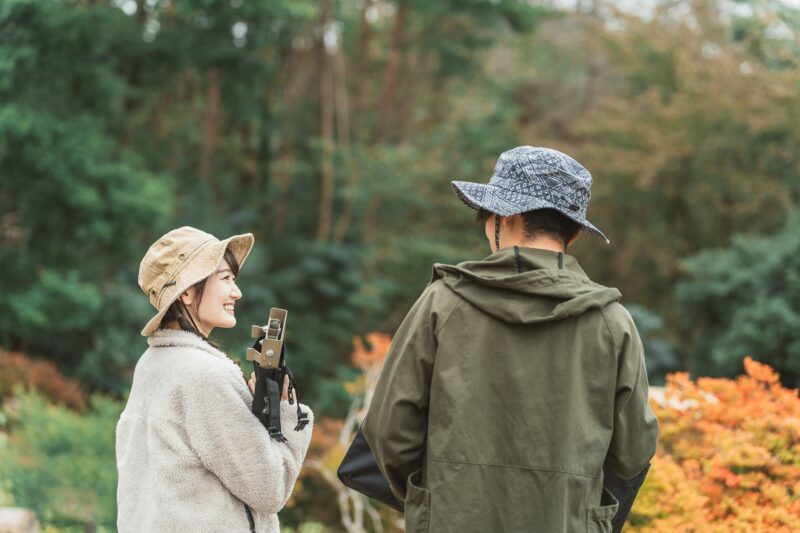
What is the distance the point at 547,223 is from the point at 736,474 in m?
1.99

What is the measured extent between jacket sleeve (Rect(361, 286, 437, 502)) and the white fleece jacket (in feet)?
0.86

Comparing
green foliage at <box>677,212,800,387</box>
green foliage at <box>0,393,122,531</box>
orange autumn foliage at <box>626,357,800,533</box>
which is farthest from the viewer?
green foliage at <box>677,212,800,387</box>

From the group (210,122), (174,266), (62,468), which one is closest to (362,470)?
(174,266)

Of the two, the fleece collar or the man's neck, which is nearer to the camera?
the man's neck

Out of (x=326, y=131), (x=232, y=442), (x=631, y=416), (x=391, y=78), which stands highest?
(x=391, y=78)

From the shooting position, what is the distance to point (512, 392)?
5.91 feet

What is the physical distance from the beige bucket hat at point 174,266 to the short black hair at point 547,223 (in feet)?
2.17

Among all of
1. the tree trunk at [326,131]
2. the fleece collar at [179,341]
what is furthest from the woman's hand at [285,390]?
the tree trunk at [326,131]

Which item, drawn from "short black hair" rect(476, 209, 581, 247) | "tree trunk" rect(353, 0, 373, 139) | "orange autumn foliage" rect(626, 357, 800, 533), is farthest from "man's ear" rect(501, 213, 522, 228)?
"tree trunk" rect(353, 0, 373, 139)

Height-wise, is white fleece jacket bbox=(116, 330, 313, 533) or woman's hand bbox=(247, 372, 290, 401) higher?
woman's hand bbox=(247, 372, 290, 401)

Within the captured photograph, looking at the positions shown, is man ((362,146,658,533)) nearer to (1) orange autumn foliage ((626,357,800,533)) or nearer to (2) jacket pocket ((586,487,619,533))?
(2) jacket pocket ((586,487,619,533))

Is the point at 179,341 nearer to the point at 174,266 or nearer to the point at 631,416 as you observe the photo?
the point at 174,266

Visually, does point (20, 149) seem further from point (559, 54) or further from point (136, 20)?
point (559, 54)

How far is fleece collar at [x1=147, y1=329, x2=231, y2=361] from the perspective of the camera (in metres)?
2.05
